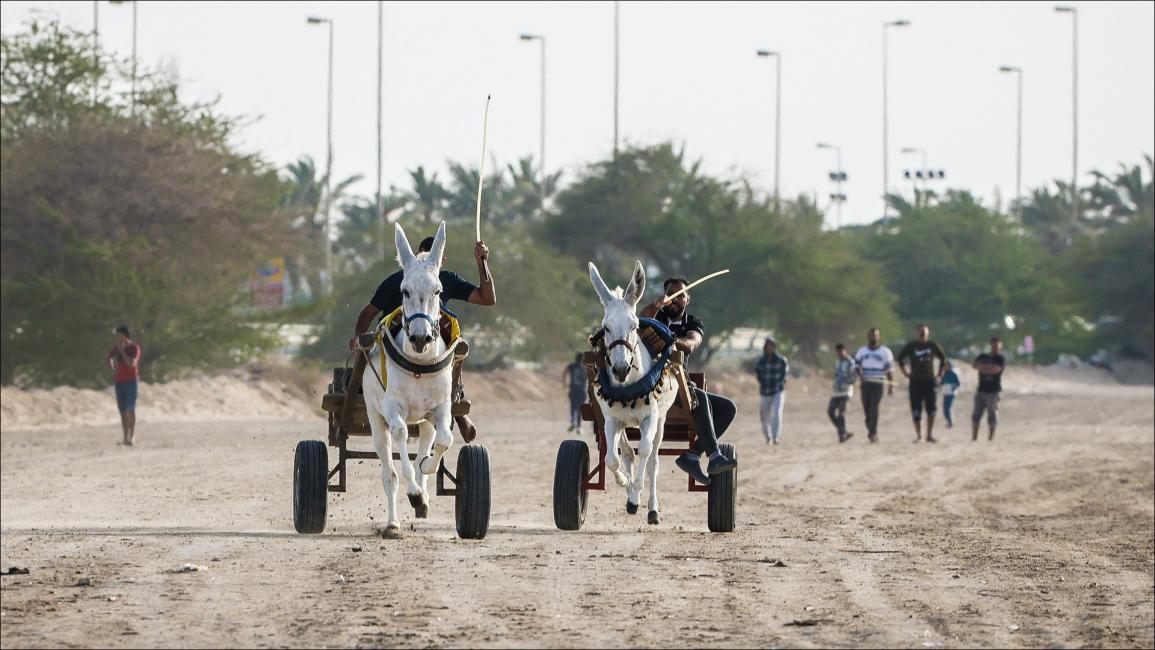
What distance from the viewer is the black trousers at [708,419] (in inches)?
541

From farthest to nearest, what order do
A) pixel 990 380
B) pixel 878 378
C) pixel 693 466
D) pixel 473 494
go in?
pixel 990 380, pixel 878 378, pixel 693 466, pixel 473 494

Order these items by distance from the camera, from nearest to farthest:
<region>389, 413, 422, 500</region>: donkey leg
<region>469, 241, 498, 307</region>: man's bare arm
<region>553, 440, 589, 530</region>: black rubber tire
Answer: <region>469, 241, 498, 307</region>: man's bare arm → <region>389, 413, 422, 500</region>: donkey leg → <region>553, 440, 589, 530</region>: black rubber tire

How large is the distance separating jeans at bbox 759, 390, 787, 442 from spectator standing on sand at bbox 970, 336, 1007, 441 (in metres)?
4.27

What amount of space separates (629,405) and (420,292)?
174 cm

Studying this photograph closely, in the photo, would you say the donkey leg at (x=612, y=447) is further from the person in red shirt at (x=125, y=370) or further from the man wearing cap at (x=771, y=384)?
the person in red shirt at (x=125, y=370)

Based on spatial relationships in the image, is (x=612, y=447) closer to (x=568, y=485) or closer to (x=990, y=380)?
(x=568, y=485)

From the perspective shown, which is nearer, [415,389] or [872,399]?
[415,389]

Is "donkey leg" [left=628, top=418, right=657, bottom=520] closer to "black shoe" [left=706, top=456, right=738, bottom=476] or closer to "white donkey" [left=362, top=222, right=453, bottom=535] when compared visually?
"black shoe" [left=706, top=456, right=738, bottom=476]

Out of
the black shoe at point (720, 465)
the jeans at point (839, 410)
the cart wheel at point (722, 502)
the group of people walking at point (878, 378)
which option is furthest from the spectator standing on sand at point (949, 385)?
the black shoe at point (720, 465)

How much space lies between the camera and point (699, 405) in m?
13.9

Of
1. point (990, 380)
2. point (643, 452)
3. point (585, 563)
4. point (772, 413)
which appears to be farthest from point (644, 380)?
point (990, 380)

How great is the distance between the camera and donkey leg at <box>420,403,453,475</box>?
39.0 feet

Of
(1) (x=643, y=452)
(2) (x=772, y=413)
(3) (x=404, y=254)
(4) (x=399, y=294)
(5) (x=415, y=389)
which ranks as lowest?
(2) (x=772, y=413)

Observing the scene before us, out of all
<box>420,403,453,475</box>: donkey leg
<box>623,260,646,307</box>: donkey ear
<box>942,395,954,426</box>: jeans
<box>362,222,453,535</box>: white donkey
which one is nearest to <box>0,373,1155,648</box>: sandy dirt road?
<box>362,222,453,535</box>: white donkey
